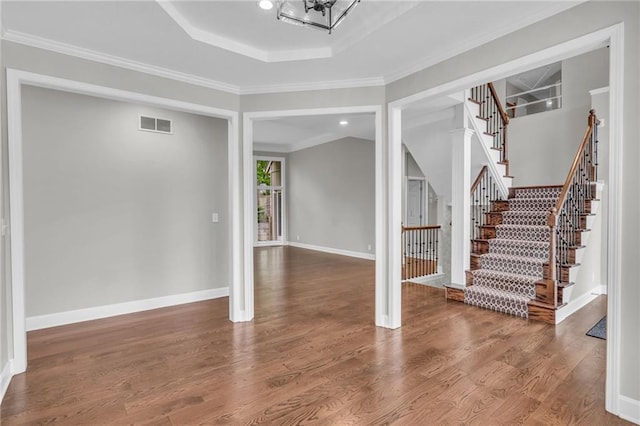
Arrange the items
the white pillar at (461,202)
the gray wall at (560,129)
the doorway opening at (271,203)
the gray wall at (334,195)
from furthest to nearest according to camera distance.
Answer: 1. the doorway opening at (271,203)
2. the gray wall at (334,195)
3. the gray wall at (560,129)
4. the white pillar at (461,202)

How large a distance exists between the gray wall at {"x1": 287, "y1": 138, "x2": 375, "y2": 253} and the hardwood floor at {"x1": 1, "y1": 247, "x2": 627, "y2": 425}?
4.25 m

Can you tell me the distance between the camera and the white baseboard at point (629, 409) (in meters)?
2.03

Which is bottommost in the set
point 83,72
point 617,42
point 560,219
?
point 560,219

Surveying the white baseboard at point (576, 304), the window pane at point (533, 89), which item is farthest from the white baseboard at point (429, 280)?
the window pane at point (533, 89)

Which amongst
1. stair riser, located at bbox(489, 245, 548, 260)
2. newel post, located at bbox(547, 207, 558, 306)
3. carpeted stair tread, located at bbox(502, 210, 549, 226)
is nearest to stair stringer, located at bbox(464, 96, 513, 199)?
carpeted stair tread, located at bbox(502, 210, 549, 226)

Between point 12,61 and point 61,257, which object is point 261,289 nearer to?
point 61,257

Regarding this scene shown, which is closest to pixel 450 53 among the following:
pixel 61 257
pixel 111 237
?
pixel 111 237

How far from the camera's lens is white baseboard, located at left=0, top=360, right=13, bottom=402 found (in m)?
2.35

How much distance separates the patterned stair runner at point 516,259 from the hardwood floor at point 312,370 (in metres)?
0.31

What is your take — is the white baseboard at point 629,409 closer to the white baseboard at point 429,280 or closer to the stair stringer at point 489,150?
the white baseboard at point 429,280

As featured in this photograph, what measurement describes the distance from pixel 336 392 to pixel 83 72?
3.35 m

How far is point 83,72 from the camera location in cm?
295

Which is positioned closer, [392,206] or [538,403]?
[538,403]

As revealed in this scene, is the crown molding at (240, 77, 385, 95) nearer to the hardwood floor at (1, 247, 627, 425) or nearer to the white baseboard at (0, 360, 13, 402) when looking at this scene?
the hardwood floor at (1, 247, 627, 425)
